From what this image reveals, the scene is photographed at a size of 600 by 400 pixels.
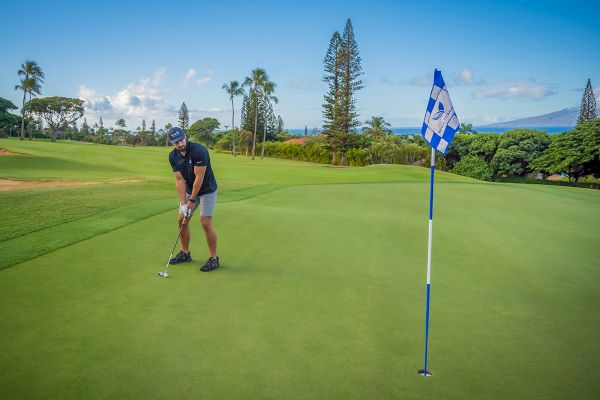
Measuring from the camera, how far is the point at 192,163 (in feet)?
21.1

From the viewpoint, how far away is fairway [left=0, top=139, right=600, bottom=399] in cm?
348

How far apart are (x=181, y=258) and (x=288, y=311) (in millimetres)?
2553

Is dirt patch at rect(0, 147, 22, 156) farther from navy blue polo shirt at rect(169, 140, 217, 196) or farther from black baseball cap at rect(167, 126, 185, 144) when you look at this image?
black baseball cap at rect(167, 126, 185, 144)

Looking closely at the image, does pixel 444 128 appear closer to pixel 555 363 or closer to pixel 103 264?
pixel 555 363

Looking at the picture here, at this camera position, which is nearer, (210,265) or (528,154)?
(210,265)

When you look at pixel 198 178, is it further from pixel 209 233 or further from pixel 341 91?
pixel 341 91

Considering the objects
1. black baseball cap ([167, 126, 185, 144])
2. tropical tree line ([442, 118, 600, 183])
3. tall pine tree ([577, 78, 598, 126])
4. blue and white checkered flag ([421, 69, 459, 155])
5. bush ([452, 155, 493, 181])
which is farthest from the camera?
tall pine tree ([577, 78, 598, 126])

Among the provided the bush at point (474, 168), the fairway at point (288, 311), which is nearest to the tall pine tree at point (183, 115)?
the bush at point (474, 168)

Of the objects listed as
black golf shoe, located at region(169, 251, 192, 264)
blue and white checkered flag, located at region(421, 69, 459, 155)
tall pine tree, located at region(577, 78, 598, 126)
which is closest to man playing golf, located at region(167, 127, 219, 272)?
black golf shoe, located at region(169, 251, 192, 264)

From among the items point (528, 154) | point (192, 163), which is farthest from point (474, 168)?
point (192, 163)

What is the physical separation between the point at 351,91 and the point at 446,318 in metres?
58.7

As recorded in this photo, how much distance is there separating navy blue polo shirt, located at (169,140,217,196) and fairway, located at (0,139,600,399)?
1.24 metres

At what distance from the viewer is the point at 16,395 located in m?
3.19

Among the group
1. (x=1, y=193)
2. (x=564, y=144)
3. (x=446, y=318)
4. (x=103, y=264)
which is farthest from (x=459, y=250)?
(x=564, y=144)
